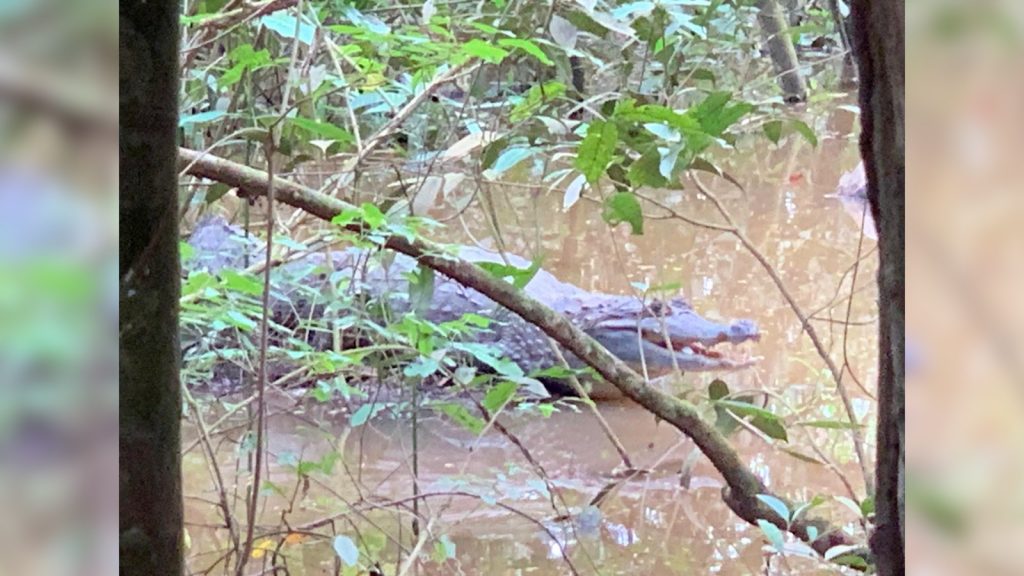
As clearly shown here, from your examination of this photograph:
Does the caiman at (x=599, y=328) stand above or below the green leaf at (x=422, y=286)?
below

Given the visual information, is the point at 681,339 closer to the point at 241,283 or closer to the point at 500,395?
the point at 500,395

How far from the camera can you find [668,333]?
204cm

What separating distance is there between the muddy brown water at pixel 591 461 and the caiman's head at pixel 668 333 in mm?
42

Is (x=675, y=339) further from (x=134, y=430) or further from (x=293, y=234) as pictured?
(x=134, y=430)

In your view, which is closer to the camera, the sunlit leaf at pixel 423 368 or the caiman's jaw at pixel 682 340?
the sunlit leaf at pixel 423 368

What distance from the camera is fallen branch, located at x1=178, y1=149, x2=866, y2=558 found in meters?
1.02

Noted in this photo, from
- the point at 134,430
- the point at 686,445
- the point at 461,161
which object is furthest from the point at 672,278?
the point at 134,430

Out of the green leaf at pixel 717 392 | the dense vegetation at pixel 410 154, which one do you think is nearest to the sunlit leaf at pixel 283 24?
the dense vegetation at pixel 410 154

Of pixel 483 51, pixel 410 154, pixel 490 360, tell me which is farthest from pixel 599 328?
pixel 483 51

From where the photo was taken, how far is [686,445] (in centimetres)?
166

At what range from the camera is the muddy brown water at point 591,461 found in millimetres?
1259

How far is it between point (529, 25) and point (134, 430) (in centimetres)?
86

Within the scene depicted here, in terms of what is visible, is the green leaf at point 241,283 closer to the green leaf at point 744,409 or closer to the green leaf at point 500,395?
the green leaf at point 500,395
